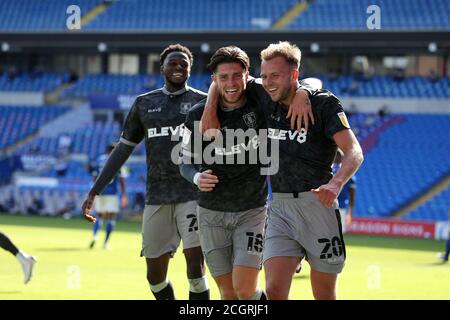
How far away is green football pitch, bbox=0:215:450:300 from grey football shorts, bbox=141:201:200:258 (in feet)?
7.76

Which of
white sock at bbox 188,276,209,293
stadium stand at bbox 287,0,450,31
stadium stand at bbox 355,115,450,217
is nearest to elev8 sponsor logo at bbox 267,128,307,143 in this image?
white sock at bbox 188,276,209,293

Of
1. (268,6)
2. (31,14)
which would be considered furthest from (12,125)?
(268,6)

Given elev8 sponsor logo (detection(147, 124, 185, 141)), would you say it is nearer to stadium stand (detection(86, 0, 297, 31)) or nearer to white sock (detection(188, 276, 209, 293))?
white sock (detection(188, 276, 209, 293))

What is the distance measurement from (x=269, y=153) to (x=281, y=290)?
1.07m

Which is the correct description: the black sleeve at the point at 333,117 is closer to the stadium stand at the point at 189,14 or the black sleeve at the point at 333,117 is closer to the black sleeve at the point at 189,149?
the black sleeve at the point at 189,149

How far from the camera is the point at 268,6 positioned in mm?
38125

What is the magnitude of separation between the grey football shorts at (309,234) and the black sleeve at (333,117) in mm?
502

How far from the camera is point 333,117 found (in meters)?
7.23

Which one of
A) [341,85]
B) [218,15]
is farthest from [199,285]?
[218,15]

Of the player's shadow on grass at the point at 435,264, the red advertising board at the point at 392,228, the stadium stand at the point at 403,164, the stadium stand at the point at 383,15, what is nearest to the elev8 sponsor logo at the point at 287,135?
the player's shadow on grass at the point at 435,264

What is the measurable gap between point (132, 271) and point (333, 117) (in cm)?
818

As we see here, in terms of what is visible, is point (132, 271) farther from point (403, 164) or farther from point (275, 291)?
point (403, 164)

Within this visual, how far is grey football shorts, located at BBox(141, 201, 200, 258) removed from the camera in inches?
355
